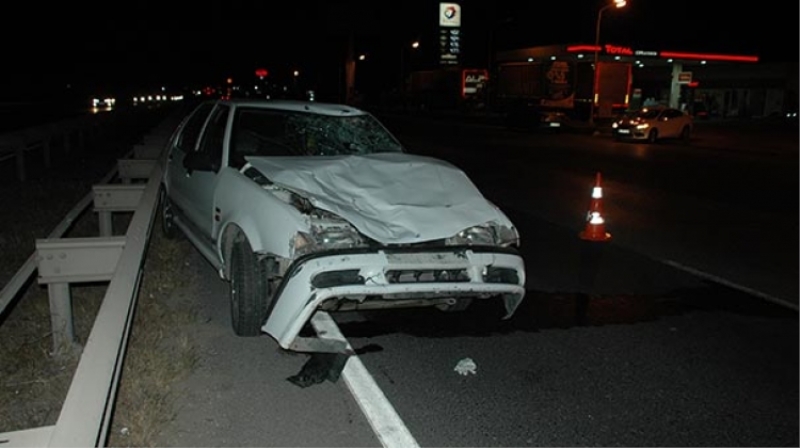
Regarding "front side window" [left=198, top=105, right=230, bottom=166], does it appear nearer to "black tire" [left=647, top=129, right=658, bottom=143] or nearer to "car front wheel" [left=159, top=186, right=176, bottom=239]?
"car front wheel" [left=159, top=186, right=176, bottom=239]

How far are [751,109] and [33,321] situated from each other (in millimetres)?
59379

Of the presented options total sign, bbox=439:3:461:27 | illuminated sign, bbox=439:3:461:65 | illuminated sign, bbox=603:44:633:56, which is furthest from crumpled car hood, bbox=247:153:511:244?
total sign, bbox=439:3:461:27

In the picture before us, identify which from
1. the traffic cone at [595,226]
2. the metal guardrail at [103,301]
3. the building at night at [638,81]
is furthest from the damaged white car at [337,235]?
the building at night at [638,81]

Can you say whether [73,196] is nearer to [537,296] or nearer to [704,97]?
[537,296]

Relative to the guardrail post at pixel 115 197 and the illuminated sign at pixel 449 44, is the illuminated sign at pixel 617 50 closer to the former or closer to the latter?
the illuminated sign at pixel 449 44

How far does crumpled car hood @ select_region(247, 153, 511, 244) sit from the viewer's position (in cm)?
492

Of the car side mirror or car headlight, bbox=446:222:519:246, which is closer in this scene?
car headlight, bbox=446:222:519:246

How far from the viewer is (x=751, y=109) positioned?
55969 mm

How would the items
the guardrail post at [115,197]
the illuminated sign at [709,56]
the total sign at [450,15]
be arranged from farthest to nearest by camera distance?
the total sign at [450,15] → the illuminated sign at [709,56] → the guardrail post at [115,197]

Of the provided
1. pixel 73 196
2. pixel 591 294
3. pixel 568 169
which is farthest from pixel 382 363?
pixel 568 169

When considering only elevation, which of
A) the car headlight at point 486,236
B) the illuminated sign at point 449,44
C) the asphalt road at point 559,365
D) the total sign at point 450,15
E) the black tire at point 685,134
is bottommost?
the black tire at point 685,134

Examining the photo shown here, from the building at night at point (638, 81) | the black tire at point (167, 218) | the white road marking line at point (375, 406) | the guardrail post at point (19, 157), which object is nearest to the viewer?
the white road marking line at point (375, 406)

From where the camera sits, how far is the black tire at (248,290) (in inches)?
196

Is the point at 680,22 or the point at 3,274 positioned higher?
the point at 680,22
